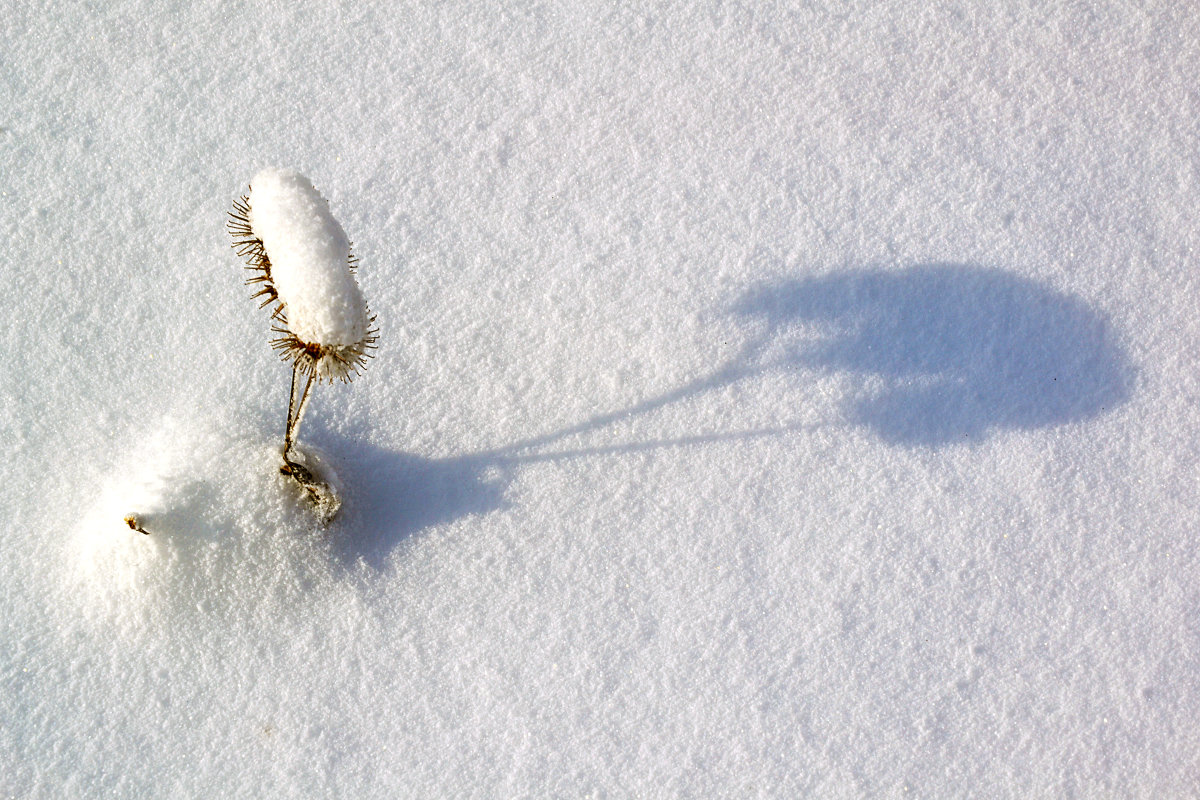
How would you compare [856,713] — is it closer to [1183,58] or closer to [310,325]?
[310,325]


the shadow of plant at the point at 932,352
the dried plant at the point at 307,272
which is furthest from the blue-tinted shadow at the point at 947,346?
the dried plant at the point at 307,272

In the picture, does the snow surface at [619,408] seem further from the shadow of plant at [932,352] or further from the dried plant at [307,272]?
the dried plant at [307,272]

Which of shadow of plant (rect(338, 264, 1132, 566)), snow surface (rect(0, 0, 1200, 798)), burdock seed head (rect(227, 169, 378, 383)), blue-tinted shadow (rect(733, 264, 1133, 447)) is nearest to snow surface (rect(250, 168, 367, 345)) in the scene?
burdock seed head (rect(227, 169, 378, 383))

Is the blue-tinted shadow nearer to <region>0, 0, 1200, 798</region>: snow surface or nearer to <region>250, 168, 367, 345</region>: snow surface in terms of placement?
<region>0, 0, 1200, 798</region>: snow surface

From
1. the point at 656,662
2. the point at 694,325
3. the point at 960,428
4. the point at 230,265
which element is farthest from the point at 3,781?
the point at 960,428

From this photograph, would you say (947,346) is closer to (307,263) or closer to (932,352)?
(932,352)
